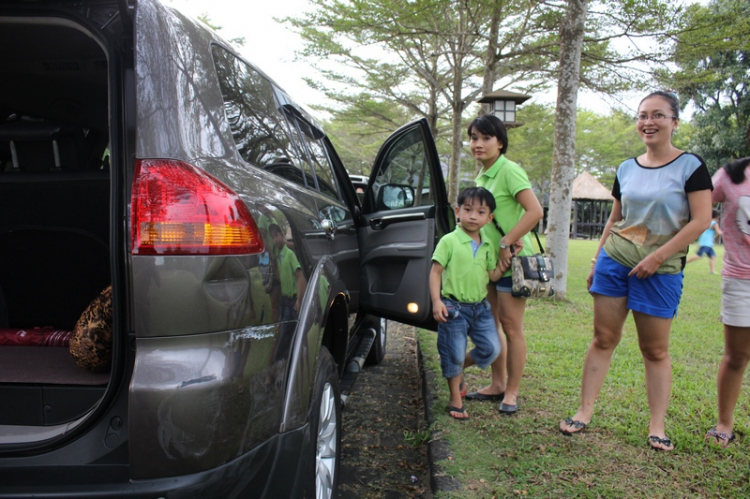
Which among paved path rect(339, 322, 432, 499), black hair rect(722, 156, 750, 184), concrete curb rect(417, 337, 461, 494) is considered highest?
black hair rect(722, 156, 750, 184)

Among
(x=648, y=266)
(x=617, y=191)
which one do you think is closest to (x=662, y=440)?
(x=648, y=266)

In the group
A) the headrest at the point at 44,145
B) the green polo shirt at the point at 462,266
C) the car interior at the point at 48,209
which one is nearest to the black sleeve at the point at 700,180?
the green polo shirt at the point at 462,266

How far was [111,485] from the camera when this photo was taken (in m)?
1.27

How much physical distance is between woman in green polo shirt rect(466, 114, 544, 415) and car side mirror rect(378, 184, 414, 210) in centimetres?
51

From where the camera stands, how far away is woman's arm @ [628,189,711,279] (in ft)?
8.10

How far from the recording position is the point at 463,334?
9.98 ft

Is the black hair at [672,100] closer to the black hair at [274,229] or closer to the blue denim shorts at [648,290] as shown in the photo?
the blue denim shorts at [648,290]

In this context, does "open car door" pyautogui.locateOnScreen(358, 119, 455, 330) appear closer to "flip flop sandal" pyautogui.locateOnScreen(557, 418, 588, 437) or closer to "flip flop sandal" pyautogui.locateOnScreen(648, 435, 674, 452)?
"flip flop sandal" pyautogui.locateOnScreen(557, 418, 588, 437)

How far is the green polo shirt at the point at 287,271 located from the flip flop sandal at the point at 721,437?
2.54 metres

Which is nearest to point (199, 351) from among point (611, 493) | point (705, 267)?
point (611, 493)

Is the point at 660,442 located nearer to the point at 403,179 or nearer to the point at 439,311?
the point at 439,311

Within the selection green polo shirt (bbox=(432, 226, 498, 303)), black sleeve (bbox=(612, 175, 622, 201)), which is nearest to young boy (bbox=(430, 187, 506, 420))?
green polo shirt (bbox=(432, 226, 498, 303))

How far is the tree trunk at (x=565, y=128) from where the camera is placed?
267 inches

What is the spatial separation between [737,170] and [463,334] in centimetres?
170
